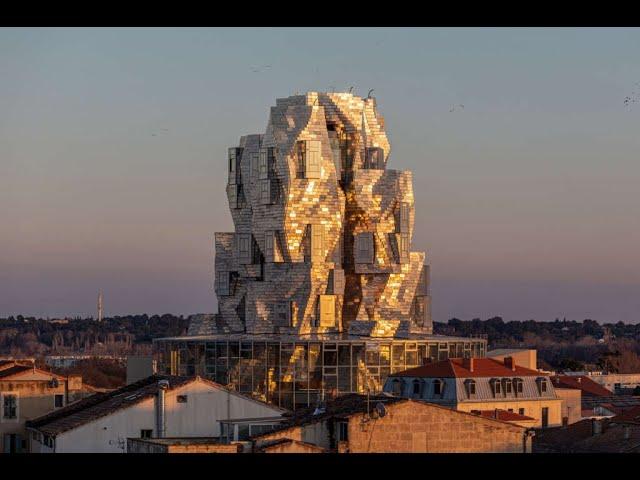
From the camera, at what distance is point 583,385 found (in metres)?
87.1

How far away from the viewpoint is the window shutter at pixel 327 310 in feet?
242

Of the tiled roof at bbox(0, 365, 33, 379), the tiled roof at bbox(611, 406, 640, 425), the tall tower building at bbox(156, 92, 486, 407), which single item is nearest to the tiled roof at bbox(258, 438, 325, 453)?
the tiled roof at bbox(611, 406, 640, 425)

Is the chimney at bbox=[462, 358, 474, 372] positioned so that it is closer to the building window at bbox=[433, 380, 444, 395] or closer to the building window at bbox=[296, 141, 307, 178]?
the building window at bbox=[433, 380, 444, 395]

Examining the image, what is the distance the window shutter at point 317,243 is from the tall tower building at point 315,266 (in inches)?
1.7

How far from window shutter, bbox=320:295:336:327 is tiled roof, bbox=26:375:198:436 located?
2826 centimetres

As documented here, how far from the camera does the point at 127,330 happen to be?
18512 cm

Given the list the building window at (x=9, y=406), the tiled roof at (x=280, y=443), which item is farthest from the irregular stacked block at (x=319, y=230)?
the tiled roof at (x=280, y=443)

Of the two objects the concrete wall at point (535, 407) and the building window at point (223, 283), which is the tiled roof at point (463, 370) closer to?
the concrete wall at point (535, 407)

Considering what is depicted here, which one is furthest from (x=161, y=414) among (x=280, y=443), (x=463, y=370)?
(x=463, y=370)

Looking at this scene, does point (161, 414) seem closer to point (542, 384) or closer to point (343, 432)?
point (343, 432)
